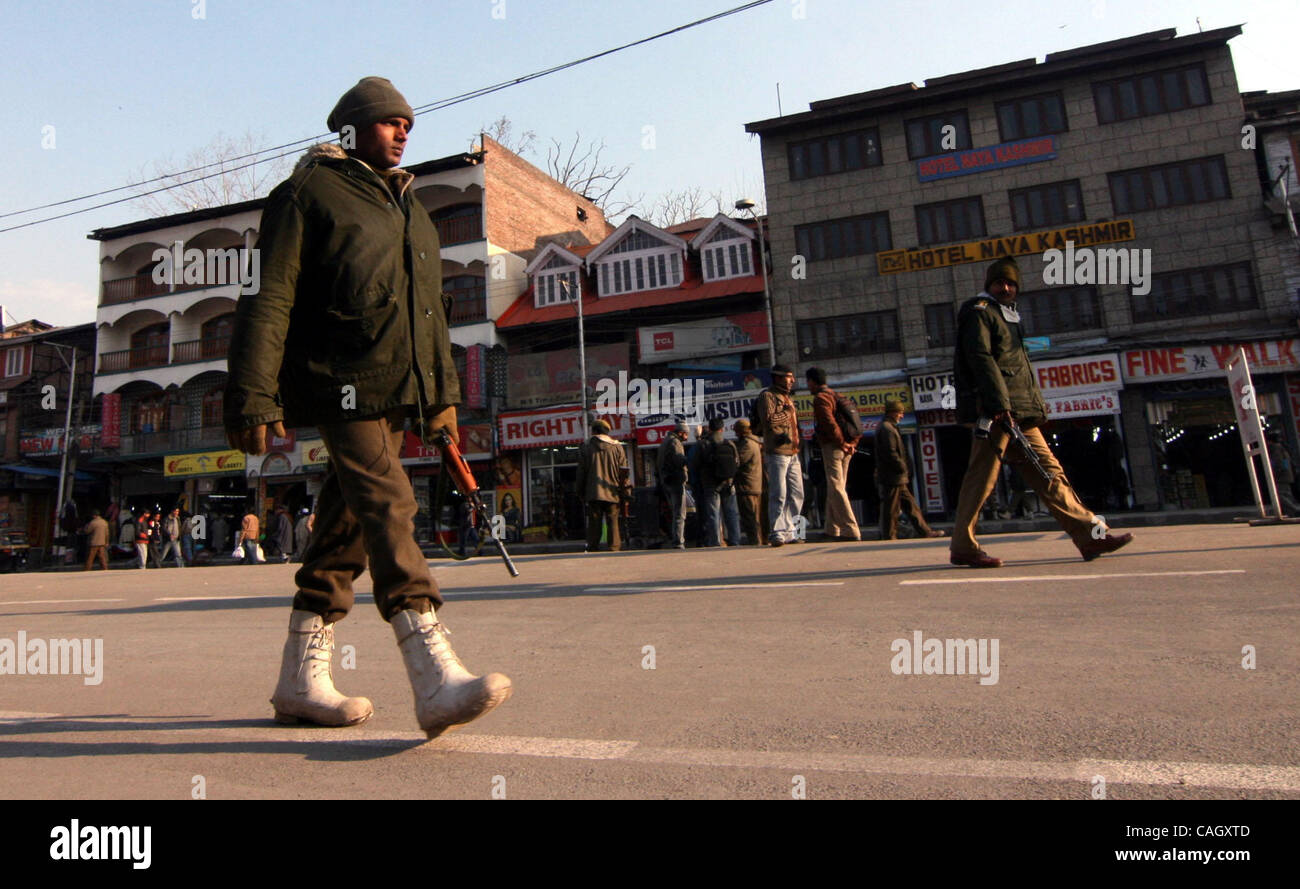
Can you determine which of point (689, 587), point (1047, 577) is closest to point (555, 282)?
point (689, 587)

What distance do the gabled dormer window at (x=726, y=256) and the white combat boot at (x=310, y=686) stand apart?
2860cm

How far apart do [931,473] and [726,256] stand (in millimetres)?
10529

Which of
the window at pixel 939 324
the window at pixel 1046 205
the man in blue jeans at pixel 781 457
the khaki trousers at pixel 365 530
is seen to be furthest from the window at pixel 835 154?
the khaki trousers at pixel 365 530

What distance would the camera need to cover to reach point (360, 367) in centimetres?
272

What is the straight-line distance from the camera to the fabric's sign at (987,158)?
27125 mm

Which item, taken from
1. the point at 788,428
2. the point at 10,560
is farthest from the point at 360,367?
Result: the point at 10,560

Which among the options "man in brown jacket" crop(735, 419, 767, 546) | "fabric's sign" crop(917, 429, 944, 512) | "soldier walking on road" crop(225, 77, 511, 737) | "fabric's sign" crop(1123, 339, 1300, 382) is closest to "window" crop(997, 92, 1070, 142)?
"fabric's sign" crop(1123, 339, 1300, 382)

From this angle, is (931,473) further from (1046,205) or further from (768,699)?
(768,699)

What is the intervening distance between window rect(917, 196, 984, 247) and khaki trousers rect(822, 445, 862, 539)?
1990cm

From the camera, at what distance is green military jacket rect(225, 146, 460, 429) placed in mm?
2627

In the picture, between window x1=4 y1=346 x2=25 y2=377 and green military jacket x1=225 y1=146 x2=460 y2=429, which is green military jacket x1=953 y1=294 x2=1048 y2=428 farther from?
window x1=4 y1=346 x2=25 y2=377

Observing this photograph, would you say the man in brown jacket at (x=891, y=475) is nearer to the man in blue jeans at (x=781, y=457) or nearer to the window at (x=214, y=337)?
the man in blue jeans at (x=781, y=457)
